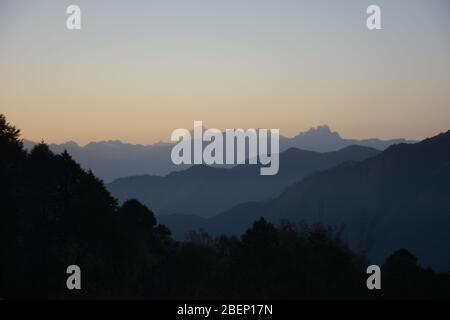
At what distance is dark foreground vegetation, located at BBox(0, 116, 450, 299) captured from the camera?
31.0 m

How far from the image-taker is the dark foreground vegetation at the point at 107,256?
30953 millimetres

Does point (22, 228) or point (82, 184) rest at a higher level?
point (82, 184)

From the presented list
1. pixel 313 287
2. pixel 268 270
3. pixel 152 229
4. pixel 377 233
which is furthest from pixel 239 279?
pixel 377 233

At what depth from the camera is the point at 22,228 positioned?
113ft

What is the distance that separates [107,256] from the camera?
3778 cm

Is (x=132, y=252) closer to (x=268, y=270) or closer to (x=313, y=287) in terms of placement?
(x=268, y=270)

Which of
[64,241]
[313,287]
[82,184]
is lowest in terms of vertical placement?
[313,287]

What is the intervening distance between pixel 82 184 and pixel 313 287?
17.0 m
